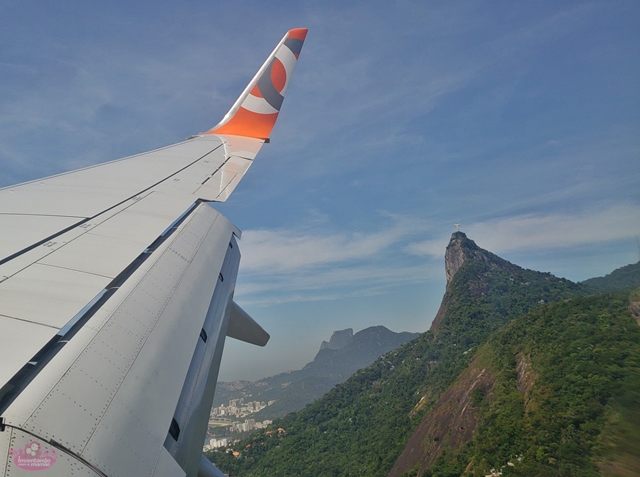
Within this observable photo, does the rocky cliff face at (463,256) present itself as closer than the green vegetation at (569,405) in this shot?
No

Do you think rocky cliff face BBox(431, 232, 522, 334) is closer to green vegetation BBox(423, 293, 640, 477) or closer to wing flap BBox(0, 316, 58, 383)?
green vegetation BBox(423, 293, 640, 477)

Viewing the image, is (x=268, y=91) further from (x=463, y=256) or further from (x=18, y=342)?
(x=463, y=256)

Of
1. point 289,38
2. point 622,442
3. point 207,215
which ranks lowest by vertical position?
point 622,442

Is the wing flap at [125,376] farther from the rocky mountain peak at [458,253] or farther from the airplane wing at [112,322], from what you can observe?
the rocky mountain peak at [458,253]

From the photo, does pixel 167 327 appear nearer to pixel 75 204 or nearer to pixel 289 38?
pixel 75 204

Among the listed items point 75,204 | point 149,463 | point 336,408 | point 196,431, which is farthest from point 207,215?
point 336,408

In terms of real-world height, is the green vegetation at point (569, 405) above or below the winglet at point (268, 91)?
below

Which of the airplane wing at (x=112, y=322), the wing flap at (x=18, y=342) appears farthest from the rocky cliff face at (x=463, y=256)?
the wing flap at (x=18, y=342)
